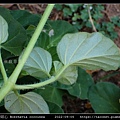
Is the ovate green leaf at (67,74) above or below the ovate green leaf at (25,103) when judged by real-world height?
above

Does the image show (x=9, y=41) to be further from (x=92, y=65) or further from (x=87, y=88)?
(x=87, y=88)

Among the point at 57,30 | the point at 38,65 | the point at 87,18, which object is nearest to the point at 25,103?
the point at 38,65

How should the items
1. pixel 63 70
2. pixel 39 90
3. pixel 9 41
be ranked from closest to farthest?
pixel 63 70
pixel 9 41
pixel 39 90

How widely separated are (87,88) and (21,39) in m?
0.34

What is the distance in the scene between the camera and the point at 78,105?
3.38ft

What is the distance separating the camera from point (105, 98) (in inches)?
32.6

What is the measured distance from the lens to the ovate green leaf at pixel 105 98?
31.6 inches

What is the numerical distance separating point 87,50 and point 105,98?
34 cm

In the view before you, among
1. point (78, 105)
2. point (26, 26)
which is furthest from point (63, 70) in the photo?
point (78, 105)

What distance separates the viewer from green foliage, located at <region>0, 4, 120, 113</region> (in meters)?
0.51

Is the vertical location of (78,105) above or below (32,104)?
below

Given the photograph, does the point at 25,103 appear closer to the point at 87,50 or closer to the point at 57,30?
the point at 87,50

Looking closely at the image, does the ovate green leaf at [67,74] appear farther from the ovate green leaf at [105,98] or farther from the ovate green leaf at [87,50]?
the ovate green leaf at [105,98]

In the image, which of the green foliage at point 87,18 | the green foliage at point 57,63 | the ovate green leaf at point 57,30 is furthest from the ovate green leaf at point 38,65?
the green foliage at point 87,18
